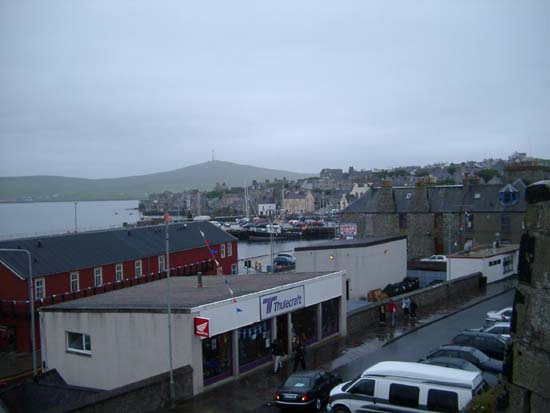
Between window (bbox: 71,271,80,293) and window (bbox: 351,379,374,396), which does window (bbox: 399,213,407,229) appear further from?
window (bbox: 351,379,374,396)

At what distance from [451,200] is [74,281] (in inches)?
1224

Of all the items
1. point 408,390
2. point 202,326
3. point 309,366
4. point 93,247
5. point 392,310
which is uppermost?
point 93,247

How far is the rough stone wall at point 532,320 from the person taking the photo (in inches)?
171

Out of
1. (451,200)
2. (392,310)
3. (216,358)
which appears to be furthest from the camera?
(451,200)

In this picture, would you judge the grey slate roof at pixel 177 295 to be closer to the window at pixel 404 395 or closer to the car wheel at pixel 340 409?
the car wheel at pixel 340 409

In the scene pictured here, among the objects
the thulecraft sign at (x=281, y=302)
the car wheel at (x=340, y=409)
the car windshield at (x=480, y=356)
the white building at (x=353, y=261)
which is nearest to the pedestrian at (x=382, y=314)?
the thulecraft sign at (x=281, y=302)

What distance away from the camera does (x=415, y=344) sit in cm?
2183

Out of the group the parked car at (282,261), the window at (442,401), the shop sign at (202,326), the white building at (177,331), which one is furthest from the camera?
the parked car at (282,261)

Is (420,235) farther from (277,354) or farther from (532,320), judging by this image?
(532,320)

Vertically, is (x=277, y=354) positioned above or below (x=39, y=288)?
below

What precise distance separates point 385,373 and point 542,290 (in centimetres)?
914

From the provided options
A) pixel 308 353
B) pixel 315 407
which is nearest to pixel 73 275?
pixel 308 353

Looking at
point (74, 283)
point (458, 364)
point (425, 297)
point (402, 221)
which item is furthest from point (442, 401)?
point (402, 221)

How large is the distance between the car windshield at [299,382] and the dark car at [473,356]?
427 centimetres
